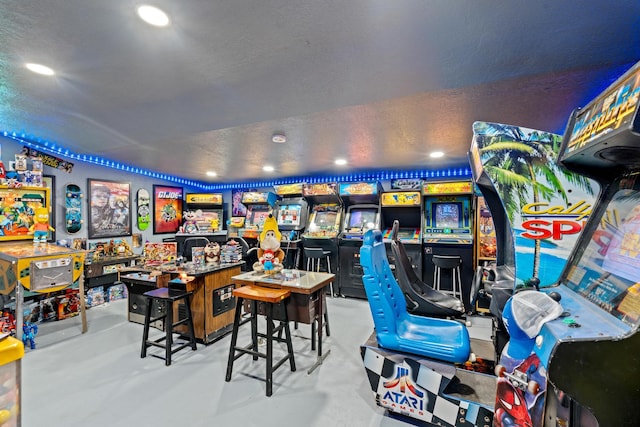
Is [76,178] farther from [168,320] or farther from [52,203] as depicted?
[168,320]

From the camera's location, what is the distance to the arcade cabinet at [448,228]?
427 cm

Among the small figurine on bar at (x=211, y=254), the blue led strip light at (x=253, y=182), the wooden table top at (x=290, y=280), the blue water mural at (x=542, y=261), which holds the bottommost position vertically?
the wooden table top at (x=290, y=280)

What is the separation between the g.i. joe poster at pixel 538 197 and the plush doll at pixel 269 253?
6.58 feet

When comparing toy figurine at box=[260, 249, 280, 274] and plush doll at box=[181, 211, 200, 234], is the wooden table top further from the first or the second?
plush doll at box=[181, 211, 200, 234]

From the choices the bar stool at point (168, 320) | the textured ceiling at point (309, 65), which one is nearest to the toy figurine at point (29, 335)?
the bar stool at point (168, 320)

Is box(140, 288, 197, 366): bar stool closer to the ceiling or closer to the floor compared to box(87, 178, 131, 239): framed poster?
closer to the floor

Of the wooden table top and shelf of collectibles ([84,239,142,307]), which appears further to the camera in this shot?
shelf of collectibles ([84,239,142,307])

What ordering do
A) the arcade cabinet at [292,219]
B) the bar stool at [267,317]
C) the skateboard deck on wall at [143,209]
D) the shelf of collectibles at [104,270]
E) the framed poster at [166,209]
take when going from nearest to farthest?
the bar stool at [267,317] → the shelf of collectibles at [104,270] → the arcade cabinet at [292,219] → the skateboard deck on wall at [143,209] → the framed poster at [166,209]

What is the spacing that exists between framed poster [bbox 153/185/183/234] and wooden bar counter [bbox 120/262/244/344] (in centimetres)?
291

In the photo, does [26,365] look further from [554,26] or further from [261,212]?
[554,26]

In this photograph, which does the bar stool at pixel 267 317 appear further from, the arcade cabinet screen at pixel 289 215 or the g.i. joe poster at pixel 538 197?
the arcade cabinet screen at pixel 289 215

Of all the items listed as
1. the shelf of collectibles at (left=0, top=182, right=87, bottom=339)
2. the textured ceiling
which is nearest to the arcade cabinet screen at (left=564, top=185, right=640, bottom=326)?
the textured ceiling

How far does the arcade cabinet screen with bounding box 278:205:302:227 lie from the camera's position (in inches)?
226

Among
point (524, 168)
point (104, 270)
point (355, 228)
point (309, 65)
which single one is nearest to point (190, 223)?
point (104, 270)
